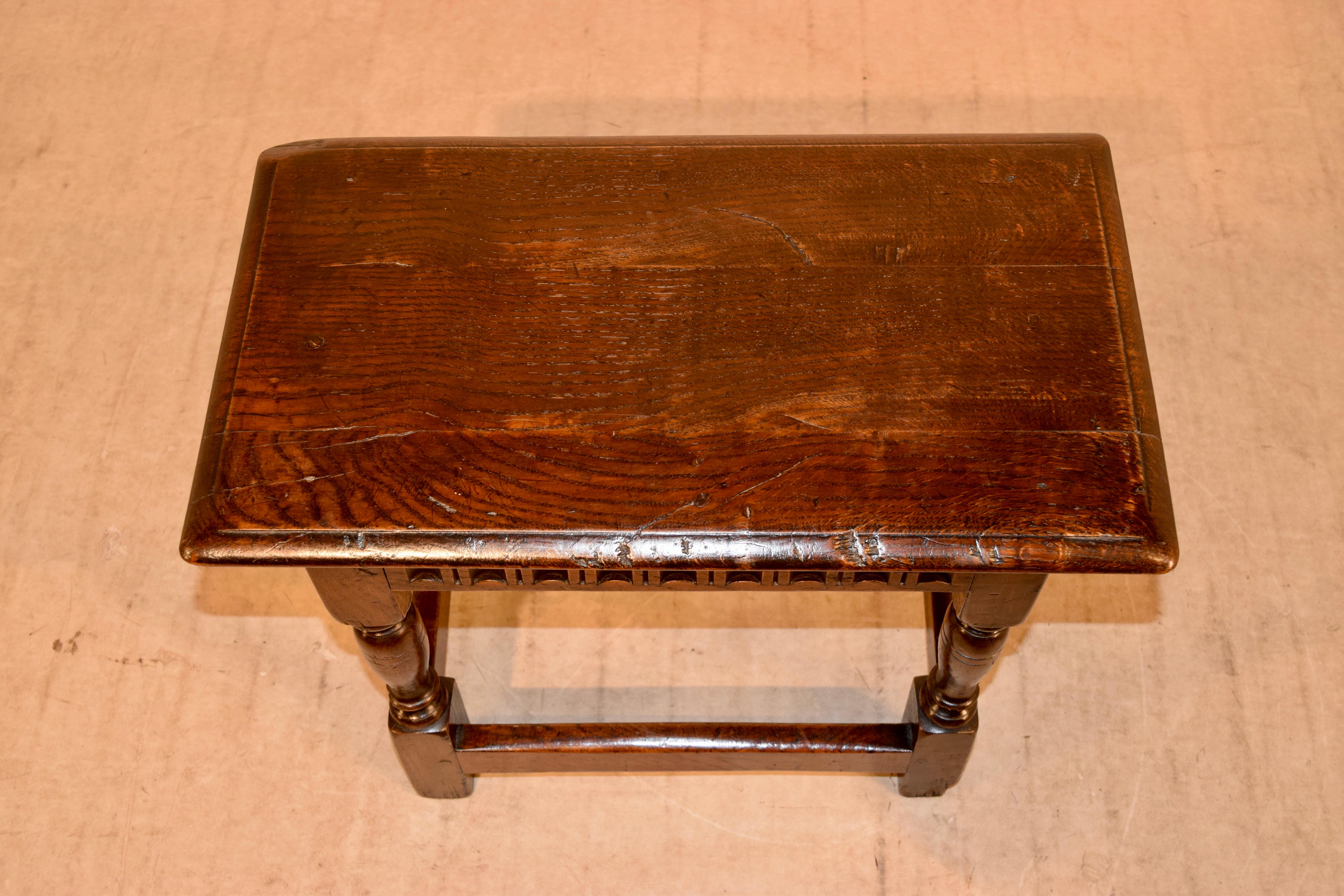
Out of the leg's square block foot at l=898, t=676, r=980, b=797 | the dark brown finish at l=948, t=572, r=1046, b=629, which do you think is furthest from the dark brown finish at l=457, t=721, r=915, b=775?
the dark brown finish at l=948, t=572, r=1046, b=629

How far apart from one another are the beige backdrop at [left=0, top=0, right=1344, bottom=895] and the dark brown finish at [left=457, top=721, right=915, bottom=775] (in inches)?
5.0

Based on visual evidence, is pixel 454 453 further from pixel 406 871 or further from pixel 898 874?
pixel 898 874

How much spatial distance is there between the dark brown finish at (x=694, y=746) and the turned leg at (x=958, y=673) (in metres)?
0.04

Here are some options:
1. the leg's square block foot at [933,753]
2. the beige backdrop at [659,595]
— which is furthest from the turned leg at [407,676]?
the leg's square block foot at [933,753]

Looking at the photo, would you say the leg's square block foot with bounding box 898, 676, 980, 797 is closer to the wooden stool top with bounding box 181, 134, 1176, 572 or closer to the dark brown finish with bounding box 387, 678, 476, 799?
the wooden stool top with bounding box 181, 134, 1176, 572

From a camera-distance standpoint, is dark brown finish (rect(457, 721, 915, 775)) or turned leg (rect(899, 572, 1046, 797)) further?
dark brown finish (rect(457, 721, 915, 775))

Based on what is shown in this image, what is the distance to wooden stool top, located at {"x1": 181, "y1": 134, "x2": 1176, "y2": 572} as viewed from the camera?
128 centimetres

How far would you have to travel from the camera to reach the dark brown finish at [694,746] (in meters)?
1.65

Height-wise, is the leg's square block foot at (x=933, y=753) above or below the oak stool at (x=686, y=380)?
below

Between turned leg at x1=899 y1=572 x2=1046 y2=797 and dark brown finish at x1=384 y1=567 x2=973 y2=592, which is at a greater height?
dark brown finish at x1=384 y1=567 x2=973 y2=592

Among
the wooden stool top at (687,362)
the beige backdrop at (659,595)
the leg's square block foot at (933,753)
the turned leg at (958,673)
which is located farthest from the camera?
the beige backdrop at (659,595)

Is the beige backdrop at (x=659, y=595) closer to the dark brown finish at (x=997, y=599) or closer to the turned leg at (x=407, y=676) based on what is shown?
the turned leg at (x=407, y=676)

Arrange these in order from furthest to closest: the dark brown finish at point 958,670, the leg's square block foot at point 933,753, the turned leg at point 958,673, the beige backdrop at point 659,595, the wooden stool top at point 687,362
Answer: the beige backdrop at point 659,595, the leg's square block foot at point 933,753, the dark brown finish at point 958,670, the turned leg at point 958,673, the wooden stool top at point 687,362

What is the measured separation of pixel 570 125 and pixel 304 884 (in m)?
1.42
